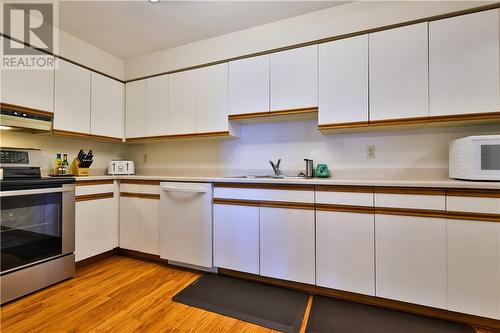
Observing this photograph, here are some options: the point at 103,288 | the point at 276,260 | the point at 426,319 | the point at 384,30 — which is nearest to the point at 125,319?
the point at 103,288

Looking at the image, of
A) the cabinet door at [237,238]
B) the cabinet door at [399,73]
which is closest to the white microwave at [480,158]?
the cabinet door at [399,73]

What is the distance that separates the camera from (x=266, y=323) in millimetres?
1534

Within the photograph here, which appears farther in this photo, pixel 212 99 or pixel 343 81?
pixel 212 99

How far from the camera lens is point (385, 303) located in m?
1.68

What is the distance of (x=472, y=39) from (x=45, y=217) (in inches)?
145

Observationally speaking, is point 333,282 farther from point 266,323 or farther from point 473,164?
point 473,164

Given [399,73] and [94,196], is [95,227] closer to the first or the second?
[94,196]

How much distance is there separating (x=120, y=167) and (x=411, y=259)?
10.4ft

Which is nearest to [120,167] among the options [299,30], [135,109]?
[135,109]

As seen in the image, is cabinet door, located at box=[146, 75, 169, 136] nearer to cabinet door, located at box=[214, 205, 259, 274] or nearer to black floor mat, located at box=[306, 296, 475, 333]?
cabinet door, located at box=[214, 205, 259, 274]

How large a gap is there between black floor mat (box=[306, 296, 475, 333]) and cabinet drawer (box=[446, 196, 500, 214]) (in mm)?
767

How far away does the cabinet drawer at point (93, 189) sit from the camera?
2.26 m

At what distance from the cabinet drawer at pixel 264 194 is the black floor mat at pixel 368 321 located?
804 mm

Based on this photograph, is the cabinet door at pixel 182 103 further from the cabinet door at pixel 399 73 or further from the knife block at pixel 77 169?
the cabinet door at pixel 399 73
